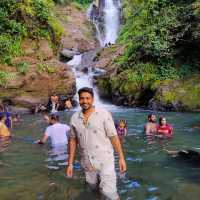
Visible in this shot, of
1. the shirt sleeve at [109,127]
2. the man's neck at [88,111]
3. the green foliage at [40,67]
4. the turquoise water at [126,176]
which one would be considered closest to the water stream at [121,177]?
the turquoise water at [126,176]

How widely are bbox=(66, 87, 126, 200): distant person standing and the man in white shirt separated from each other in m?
4.47

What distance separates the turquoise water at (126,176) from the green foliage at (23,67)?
25.1 feet

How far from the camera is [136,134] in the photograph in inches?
555

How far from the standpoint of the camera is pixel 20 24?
22.3m

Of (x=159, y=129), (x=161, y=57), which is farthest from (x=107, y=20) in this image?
(x=159, y=129)

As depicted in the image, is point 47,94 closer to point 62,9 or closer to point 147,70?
point 147,70

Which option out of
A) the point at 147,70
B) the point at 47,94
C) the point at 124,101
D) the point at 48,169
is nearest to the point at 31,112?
the point at 47,94

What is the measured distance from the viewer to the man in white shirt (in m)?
10.7

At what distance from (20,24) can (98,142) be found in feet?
57.0

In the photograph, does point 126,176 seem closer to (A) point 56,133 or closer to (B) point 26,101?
(A) point 56,133

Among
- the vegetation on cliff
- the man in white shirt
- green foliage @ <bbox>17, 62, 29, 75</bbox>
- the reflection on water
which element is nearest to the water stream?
the reflection on water

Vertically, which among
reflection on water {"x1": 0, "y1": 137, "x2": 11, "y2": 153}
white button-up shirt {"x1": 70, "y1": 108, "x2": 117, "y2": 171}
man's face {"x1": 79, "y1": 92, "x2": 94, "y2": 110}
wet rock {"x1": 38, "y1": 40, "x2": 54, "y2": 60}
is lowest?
reflection on water {"x1": 0, "y1": 137, "x2": 11, "y2": 153}

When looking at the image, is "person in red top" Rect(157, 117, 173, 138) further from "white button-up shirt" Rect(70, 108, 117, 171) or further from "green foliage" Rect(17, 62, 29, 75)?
"green foliage" Rect(17, 62, 29, 75)

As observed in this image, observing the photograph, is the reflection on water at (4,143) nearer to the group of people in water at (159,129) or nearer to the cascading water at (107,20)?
the group of people in water at (159,129)
